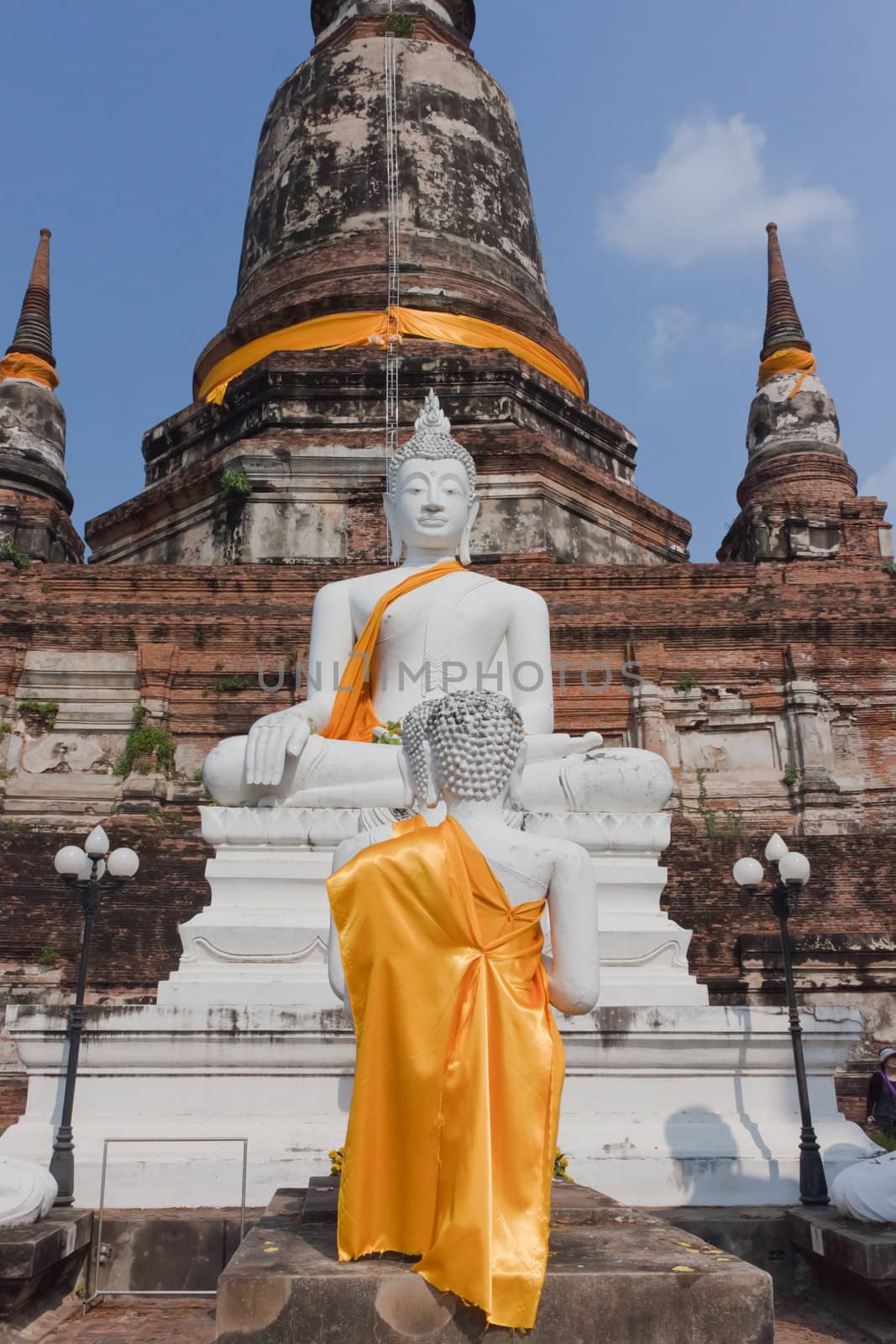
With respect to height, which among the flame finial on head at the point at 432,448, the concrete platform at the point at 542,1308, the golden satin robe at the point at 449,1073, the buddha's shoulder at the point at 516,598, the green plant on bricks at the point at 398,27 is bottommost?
the concrete platform at the point at 542,1308

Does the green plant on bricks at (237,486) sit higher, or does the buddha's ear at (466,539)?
the green plant on bricks at (237,486)

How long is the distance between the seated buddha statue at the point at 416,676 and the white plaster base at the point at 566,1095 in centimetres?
150

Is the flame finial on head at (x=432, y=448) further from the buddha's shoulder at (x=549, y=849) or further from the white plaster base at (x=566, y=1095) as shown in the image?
the buddha's shoulder at (x=549, y=849)

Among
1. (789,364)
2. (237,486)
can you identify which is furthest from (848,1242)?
(789,364)

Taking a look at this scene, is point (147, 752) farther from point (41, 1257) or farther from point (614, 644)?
point (41, 1257)

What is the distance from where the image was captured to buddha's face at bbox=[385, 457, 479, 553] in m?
7.71

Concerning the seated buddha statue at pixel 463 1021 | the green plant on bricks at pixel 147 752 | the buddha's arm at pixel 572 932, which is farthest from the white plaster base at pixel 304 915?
the green plant on bricks at pixel 147 752

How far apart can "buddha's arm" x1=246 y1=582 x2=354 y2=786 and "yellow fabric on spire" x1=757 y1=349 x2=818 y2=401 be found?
12614 mm

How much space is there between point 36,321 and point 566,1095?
1663cm

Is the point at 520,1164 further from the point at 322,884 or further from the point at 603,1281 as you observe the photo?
the point at 322,884

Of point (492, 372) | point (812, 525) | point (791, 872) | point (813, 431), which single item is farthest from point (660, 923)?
point (813, 431)

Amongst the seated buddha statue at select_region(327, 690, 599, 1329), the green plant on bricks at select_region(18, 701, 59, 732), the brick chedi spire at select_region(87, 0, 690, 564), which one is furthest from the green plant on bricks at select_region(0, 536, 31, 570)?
the seated buddha statue at select_region(327, 690, 599, 1329)

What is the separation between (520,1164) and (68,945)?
708cm

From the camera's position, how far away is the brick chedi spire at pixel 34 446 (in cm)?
1556
